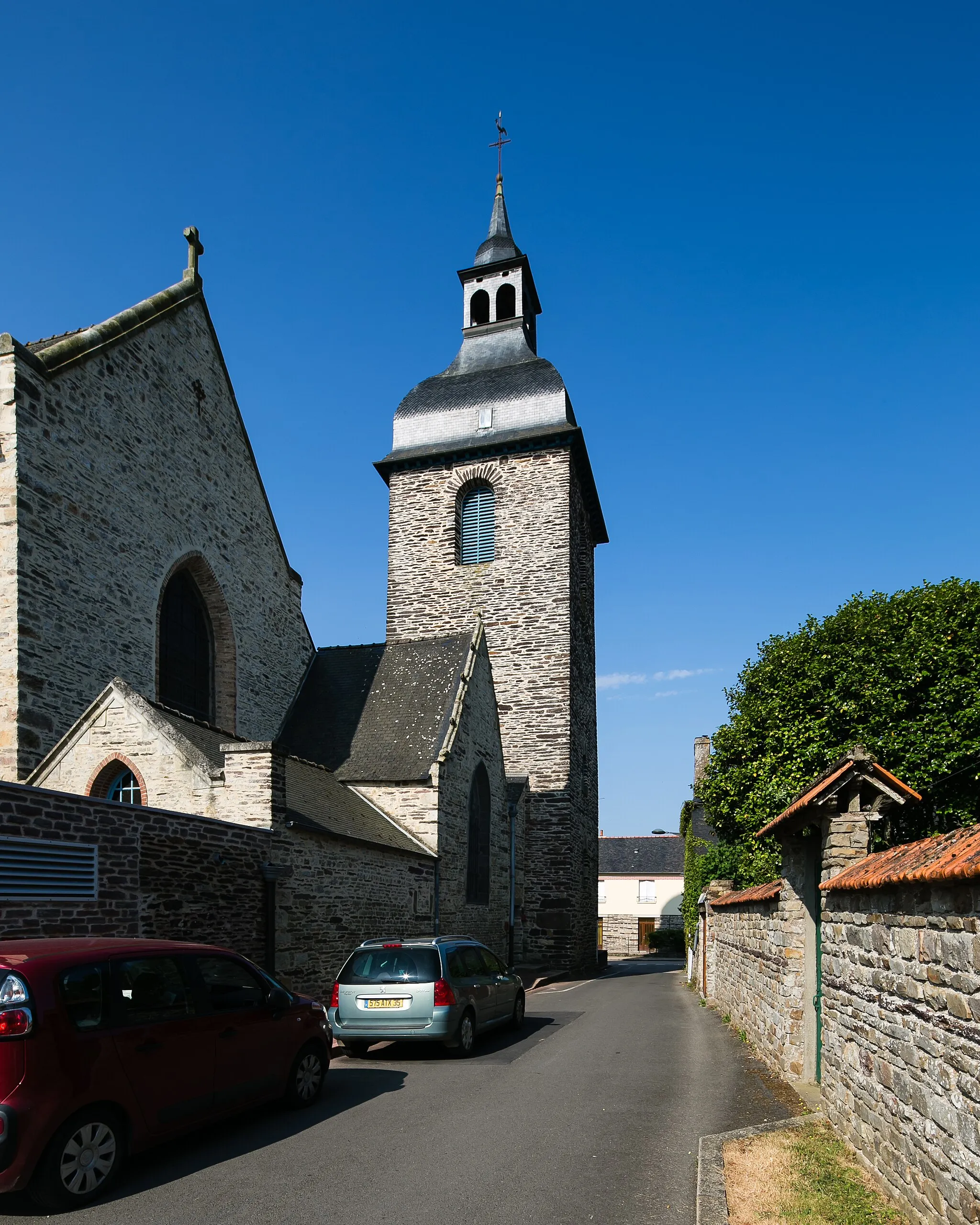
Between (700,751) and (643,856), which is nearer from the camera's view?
(700,751)

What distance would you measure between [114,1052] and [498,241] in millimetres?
31418

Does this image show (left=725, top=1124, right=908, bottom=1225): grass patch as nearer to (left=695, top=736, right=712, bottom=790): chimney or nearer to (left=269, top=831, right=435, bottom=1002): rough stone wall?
(left=269, top=831, right=435, bottom=1002): rough stone wall

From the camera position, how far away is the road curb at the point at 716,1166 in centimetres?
509

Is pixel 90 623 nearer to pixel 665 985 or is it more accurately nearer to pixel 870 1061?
pixel 870 1061

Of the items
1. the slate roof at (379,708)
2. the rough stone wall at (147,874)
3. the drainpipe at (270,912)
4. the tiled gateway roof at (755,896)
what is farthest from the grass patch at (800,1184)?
the slate roof at (379,708)

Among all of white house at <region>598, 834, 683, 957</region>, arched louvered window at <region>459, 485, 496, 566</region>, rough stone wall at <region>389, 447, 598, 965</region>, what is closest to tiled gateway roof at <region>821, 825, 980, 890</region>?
rough stone wall at <region>389, 447, 598, 965</region>

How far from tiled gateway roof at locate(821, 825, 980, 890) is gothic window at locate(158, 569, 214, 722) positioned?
45.6 feet

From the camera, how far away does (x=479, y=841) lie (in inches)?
869

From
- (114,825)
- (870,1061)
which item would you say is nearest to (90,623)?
(114,825)

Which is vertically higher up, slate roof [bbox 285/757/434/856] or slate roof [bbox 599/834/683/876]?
slate roof [bbox 285/757/434/856]

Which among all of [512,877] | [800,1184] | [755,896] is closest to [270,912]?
[755,896]

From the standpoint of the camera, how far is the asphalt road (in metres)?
5.37

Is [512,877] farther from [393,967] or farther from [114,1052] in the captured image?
[114,1052]

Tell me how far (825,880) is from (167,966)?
498cm
